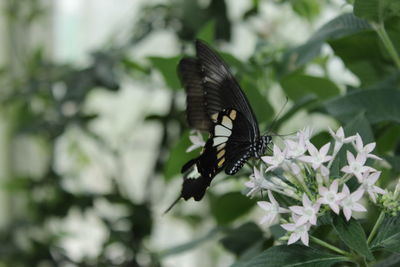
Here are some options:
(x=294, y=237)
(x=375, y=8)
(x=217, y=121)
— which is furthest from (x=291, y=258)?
(x=375, y=8)

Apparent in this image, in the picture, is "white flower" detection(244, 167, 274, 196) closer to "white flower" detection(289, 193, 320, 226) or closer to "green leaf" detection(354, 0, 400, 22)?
"white flower" detection(289, 193, 320, 226)

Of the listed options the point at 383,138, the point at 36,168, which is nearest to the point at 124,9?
the point at 36,168

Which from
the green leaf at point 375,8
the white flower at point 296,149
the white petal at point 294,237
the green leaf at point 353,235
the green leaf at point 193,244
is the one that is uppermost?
the green leaf at point 375,8

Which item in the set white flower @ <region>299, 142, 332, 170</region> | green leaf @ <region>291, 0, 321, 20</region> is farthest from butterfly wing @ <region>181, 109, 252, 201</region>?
green leaf @ <region>291, 0, 321, 20</region>

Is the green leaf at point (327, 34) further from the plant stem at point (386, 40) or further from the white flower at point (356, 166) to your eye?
the white flower at point (356, 166)

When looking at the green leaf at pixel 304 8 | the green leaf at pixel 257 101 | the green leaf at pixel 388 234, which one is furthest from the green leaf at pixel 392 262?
the green leaf at pixel 304 8

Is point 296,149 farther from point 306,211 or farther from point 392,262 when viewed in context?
point 392,262

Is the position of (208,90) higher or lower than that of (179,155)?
higher
